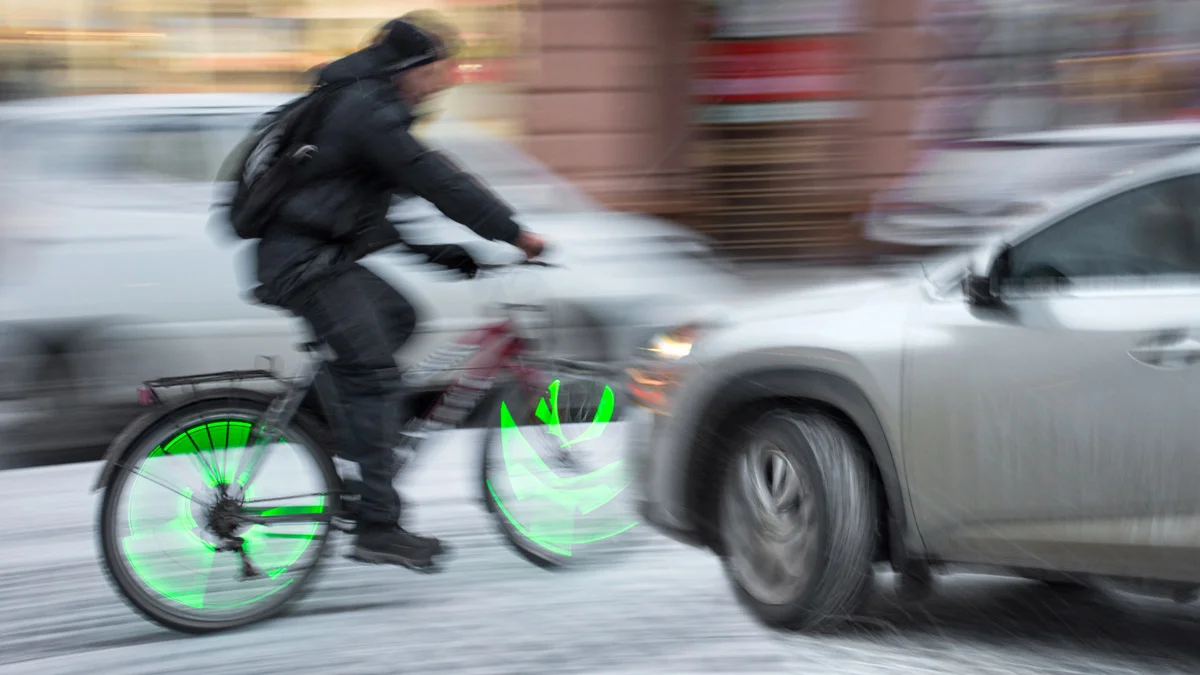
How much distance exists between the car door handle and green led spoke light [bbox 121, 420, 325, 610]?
7.69 feet

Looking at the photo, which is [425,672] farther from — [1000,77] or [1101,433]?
[1000,77]

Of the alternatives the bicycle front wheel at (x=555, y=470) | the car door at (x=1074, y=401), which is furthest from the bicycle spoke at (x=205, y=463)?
the car door at (x=1074, y=401)

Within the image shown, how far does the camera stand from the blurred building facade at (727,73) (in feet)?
42.0

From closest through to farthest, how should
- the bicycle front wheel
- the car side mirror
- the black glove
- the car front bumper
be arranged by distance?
the car side mirror
the car front bumper
the black glove
the bicycle front wheel

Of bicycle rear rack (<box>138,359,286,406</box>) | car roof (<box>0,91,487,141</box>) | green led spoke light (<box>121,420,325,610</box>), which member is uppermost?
car roof (<box>0,91,487,141</box>)

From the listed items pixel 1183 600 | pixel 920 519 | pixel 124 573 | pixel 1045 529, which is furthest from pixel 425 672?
pixel 1183 600

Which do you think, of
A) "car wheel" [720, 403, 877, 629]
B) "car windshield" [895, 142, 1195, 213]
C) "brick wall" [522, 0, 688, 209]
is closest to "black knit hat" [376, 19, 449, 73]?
"car wheel" [720, 403, 877, 629]

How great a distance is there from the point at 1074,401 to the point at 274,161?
7.50 feet

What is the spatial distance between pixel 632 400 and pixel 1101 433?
1.56 metres

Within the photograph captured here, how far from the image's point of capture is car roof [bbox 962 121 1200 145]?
6.13 metres

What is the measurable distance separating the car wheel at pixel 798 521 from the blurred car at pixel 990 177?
2.72m

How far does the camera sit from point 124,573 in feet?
14.1

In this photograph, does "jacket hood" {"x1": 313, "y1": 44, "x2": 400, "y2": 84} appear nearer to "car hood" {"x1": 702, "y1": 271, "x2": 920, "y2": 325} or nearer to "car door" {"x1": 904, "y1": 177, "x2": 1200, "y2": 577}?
"car hood" {"x1": 702, "y1": 271, "x2": 920, "y2": 325}

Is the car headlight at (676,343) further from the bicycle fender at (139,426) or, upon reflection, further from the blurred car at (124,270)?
the blurred car at (124,270)
